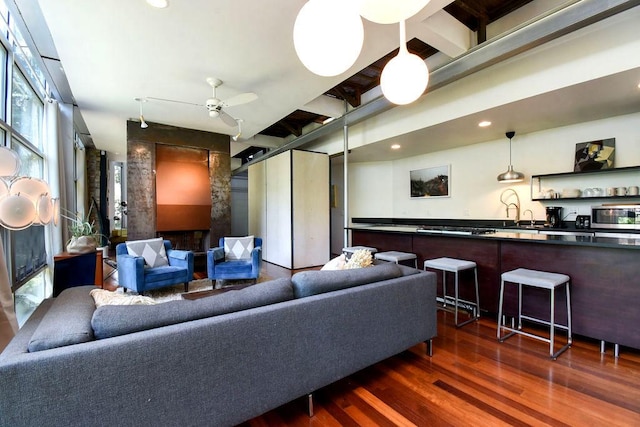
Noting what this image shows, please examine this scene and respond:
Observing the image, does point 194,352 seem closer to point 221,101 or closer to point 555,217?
point 221,101

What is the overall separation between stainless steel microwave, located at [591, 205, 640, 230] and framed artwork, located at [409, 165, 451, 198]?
2203 mm

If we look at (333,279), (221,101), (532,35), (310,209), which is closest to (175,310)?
(333,279)

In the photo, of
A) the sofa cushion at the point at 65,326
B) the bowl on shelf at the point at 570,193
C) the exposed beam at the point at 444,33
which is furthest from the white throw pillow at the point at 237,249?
the bowl on shelf at the point at 570,193

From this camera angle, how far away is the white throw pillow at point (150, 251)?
4105 millimetres

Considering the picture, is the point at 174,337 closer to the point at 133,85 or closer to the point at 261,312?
the point at 261,312

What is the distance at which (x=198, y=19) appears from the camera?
7.98ft

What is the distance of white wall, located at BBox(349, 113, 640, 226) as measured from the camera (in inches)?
146

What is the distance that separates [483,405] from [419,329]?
0.60 metres

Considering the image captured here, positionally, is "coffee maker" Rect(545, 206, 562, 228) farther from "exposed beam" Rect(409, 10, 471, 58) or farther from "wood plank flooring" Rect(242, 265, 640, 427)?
"exposed beam" Rect(409, 10, 471, 58)

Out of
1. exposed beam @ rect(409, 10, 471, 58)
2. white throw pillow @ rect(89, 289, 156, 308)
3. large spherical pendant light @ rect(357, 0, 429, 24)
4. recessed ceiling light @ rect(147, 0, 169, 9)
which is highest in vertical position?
exposed beam @ rect(409, 10, 471, 58)

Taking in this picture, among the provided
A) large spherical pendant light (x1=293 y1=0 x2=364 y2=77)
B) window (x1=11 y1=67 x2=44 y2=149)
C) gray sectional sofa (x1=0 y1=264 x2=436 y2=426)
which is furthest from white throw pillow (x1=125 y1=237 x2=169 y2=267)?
large spherical pendant light (x1=293 y1=0 x2=364 y2=77)

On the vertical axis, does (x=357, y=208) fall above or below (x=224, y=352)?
above

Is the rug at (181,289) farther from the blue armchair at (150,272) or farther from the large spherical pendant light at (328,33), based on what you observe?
the large spherical pendant light at (328,33)

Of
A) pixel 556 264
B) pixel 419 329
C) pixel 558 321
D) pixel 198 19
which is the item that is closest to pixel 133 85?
pixel 198 19
